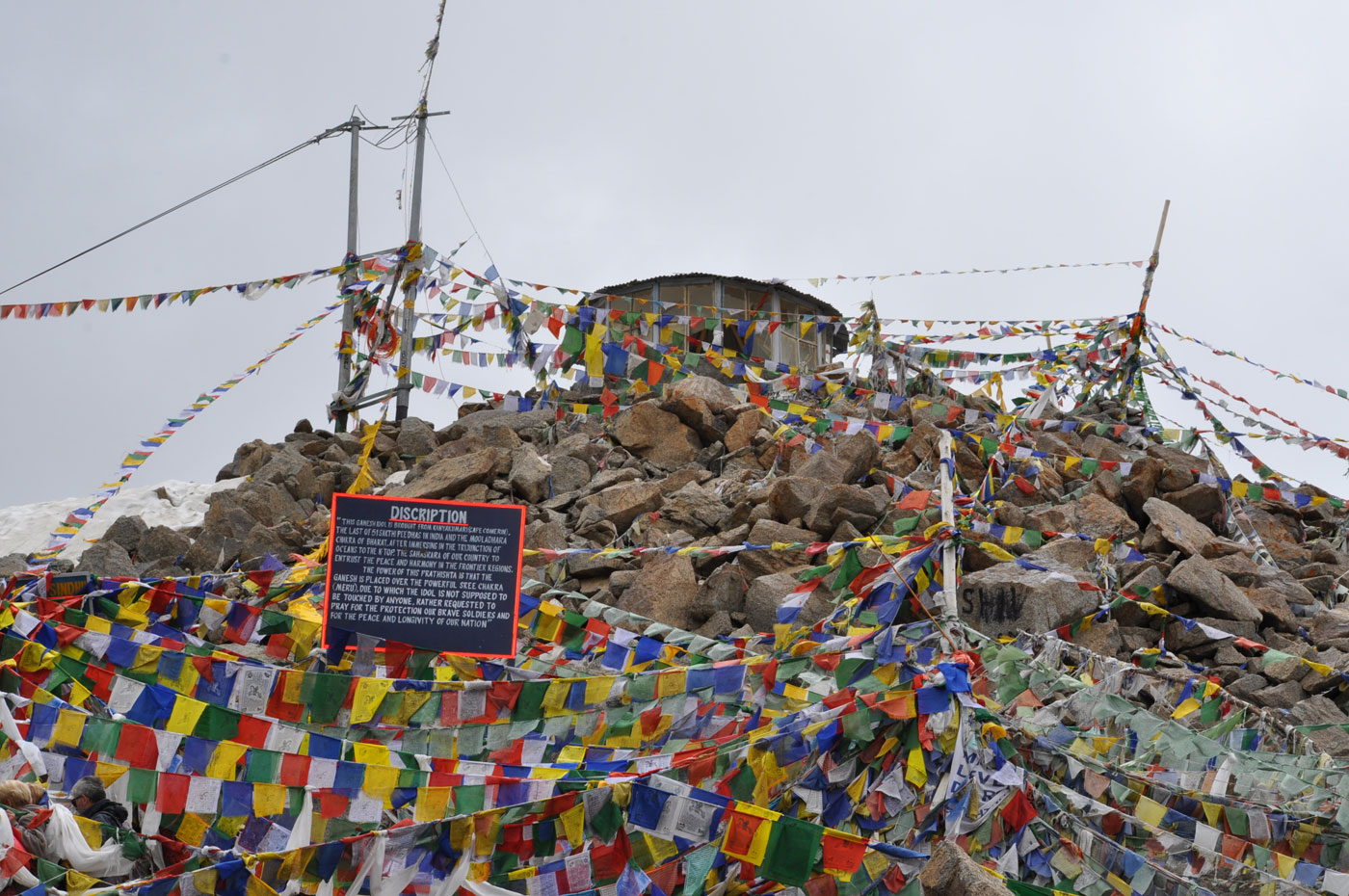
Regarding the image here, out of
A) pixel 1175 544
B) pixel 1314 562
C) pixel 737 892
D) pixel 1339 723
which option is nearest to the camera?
pixel 737 892

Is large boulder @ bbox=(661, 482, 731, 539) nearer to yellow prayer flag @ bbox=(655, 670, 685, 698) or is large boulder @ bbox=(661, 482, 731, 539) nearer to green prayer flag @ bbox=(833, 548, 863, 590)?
green prayer flag @ bbox=(833, 548, 863, 590)

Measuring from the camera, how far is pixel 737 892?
251 inches

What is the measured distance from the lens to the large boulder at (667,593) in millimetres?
10586

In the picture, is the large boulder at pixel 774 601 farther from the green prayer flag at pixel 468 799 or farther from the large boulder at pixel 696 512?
the green prayer flag at pixel 468 799

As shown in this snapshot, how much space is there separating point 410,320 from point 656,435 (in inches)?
157

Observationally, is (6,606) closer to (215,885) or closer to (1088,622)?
(215,885)

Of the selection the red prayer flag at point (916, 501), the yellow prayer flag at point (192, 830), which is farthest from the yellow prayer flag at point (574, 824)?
the red prayer flag at point (916, 501)

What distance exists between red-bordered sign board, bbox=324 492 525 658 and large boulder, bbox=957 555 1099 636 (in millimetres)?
3835

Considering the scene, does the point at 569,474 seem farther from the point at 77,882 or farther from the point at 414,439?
the point at 77,882

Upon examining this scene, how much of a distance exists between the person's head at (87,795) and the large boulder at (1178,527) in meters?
9.94

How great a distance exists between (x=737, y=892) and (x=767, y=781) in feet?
2.68

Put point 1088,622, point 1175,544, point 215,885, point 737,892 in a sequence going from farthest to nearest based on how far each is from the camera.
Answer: point 1175,544 < point 1088,622 < point 737,892 < point 215,885

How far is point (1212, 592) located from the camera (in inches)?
458

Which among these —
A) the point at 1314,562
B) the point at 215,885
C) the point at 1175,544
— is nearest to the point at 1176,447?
the point at 1314,562
